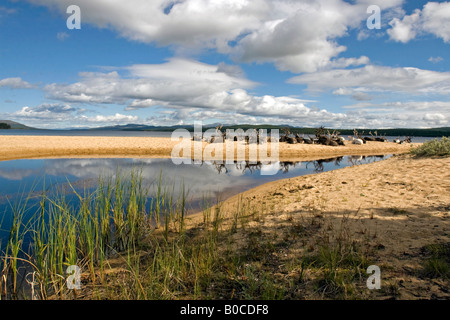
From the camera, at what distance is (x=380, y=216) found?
7.16 metres

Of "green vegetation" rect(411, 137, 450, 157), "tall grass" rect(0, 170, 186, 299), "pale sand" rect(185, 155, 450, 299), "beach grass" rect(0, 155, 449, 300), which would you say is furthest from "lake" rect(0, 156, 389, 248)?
"green vegetation" rect(411, 137, 450, 157)

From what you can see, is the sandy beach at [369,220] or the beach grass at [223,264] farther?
the sandy beach at [369,220]

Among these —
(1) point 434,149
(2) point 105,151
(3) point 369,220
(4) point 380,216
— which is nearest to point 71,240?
(3) point 369,220

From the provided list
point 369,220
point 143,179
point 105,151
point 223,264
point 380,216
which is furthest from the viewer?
point 105,151

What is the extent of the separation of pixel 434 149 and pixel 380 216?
11.7m

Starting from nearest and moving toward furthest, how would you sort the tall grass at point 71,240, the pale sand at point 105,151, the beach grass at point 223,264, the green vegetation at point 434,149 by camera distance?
the beach grass at point 223,264, the tall grass at point 71,240, the green vegetation at point 434,149, the pale sand at point 105,151

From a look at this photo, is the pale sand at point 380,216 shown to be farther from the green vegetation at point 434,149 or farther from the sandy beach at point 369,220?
the green vegetation at point 434,149

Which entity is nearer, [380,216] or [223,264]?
[223,264]

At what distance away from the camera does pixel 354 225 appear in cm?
663

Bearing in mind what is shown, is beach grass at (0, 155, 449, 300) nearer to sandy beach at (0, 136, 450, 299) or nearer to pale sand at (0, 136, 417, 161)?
sandy beach at (0, 136, 450, 299)

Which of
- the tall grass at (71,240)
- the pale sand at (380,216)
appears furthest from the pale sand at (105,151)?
the tall grass at (71,240)

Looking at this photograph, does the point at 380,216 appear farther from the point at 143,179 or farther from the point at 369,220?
the point at 143,179

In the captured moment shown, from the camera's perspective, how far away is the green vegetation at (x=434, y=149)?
48.0 feet

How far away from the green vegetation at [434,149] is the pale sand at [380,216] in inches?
80.8
